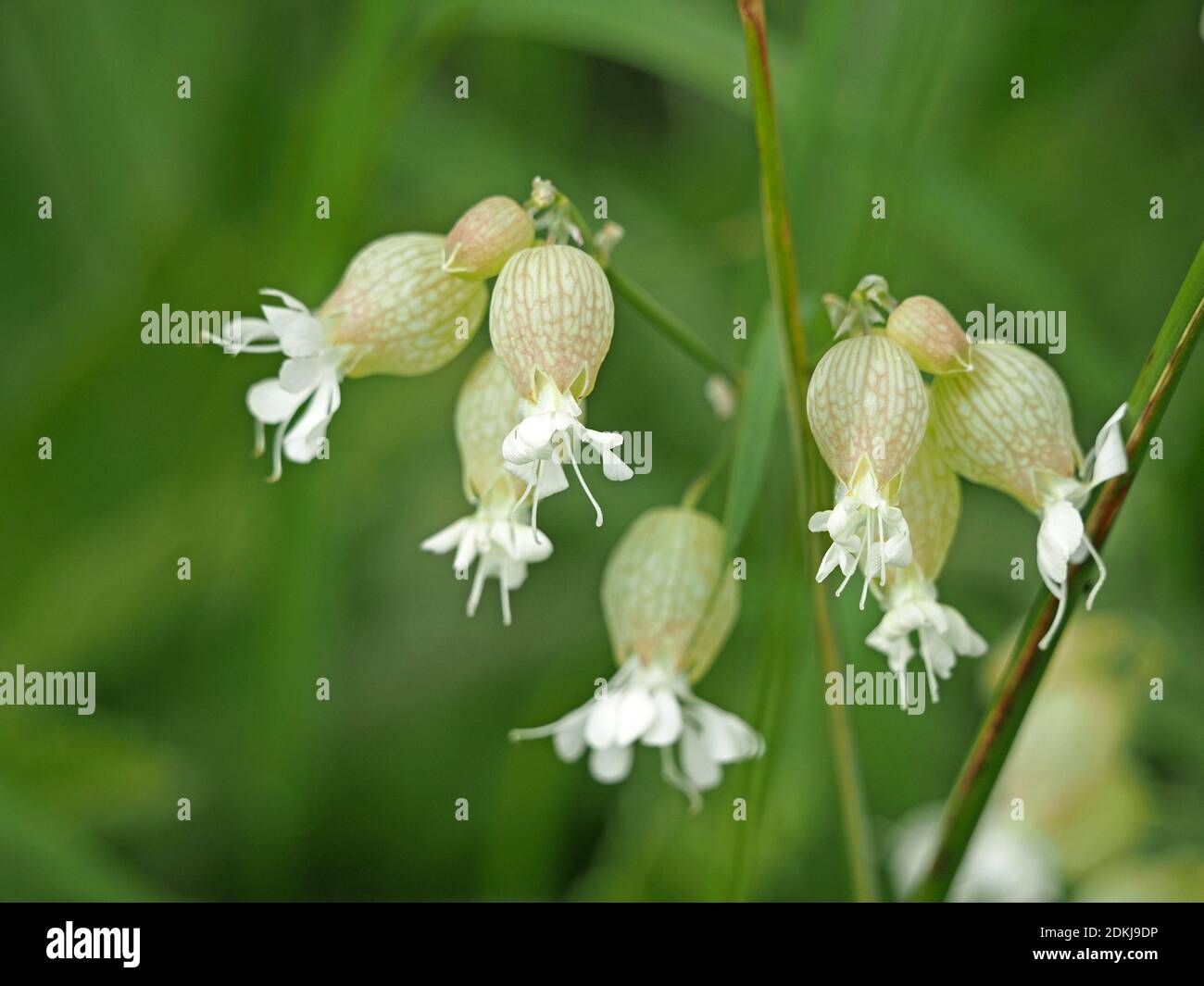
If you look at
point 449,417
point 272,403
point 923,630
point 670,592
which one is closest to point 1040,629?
point 923,630

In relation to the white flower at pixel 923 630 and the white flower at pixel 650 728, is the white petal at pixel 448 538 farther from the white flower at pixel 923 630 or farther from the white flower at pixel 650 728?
the white flower at pixel 923 630

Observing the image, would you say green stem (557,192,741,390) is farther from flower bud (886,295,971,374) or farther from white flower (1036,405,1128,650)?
white flower (1036,405,1128,650)

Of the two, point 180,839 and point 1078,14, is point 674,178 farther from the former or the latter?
point 180,839

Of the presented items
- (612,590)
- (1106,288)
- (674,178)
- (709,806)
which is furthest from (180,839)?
(1106,288)

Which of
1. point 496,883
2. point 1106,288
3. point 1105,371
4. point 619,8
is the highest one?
point 619,8

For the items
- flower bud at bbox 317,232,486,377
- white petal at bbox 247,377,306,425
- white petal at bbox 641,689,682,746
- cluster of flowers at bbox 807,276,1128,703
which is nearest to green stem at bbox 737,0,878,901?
cluster of flowers at bbox 807,276,1128,703

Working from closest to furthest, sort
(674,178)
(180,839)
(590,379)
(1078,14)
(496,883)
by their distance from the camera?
1. (590,379)
2. (496,883)
3. (180,839)
4. (1078,14)
5. (674,178)
